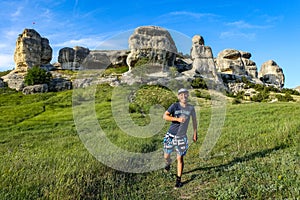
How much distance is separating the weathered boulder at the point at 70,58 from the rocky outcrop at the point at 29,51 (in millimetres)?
7209

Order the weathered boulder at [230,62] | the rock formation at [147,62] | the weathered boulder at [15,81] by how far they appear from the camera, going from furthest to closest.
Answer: the weathered boulder at [230,62] → the weathered boulder at [15,81] → the rock formation at [147,62]

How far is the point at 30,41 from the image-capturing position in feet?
260

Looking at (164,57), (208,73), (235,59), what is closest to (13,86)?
(164,57)

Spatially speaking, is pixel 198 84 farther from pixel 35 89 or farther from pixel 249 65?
pixel 249 65

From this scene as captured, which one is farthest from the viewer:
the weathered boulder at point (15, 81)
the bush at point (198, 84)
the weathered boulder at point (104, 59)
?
the weathered boulder at point (104, 59)

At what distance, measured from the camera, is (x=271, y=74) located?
99.4m

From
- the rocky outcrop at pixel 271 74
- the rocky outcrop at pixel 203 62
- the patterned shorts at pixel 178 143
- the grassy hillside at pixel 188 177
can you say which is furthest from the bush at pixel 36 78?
the rocky outcrop at pixel 271 74

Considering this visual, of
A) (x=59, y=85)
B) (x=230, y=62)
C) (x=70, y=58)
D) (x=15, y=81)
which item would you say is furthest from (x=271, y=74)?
(x=15, y=81)

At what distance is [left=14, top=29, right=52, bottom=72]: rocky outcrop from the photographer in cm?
7756

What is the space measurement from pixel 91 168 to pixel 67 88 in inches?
2283

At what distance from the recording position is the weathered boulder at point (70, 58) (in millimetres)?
90688

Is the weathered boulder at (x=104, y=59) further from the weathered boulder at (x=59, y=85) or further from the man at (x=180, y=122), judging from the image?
the man at (x=180, y=122)

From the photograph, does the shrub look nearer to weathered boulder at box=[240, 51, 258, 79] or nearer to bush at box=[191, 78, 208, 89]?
bush at box=[191, 78, 208, 89]

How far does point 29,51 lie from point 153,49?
3759 cm
